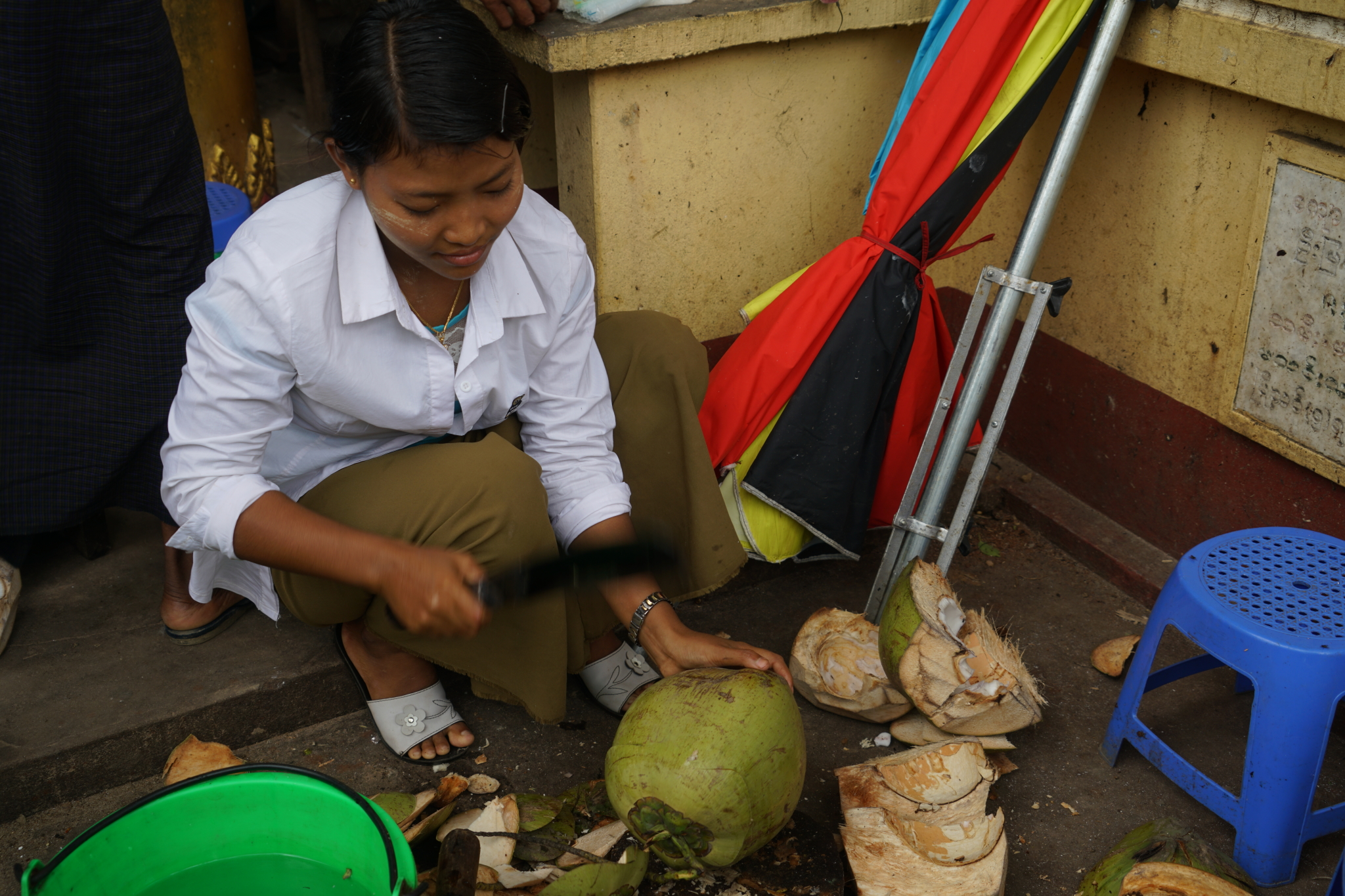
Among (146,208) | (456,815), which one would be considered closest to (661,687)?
(456,815)

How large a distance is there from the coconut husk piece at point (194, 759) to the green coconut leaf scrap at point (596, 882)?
69 centimetres

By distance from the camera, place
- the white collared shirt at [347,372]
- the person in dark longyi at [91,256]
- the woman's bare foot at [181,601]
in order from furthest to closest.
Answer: the woman's bare foot at [181,601], the person in dark longyi at [91,256], the white collared shirt at [347,372]

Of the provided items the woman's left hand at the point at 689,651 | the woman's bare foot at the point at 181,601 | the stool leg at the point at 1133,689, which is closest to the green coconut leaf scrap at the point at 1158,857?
the stool leg at the point at 1133,689

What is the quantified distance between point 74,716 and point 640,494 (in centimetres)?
111

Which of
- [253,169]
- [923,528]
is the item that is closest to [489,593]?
[923,528]

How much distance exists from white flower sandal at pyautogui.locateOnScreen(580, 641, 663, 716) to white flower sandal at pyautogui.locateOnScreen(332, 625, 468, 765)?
0.90 feet

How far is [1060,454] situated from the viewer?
9.22 feet

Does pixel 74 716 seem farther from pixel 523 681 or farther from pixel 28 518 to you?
pixel 523 681

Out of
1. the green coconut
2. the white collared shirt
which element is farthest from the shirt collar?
the green coconut

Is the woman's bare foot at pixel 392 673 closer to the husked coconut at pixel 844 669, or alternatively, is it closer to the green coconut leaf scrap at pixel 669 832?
the green coconut leaf scrap at pixel 669 832

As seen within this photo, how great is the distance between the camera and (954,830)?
1.74 meters

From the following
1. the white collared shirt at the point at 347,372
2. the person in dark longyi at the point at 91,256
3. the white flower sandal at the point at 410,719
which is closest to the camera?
the white collared shirt at the point at 347,372

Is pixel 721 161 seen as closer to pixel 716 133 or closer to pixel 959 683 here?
pixel 716 133

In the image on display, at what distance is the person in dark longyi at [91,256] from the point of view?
6.36 feet
